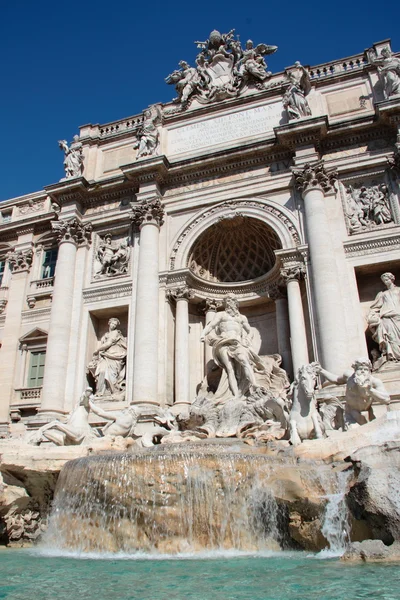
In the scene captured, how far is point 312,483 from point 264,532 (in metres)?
1.08

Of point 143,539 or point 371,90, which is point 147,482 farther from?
point 371,90

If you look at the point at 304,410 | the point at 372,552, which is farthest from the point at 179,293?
the point at 372,552

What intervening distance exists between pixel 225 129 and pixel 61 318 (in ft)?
31.9

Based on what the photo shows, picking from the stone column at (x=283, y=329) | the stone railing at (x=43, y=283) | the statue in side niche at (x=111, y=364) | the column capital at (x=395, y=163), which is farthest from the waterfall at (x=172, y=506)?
the stone railing at (x=43, y=283)

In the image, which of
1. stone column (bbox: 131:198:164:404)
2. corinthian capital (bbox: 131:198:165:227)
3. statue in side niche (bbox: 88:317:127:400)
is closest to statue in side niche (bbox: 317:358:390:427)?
stone column (bbox: 131:198:164:404)

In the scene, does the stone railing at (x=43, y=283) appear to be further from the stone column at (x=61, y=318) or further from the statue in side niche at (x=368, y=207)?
the statue in side niche at (x=368, y=207)

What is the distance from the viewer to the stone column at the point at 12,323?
1892cm

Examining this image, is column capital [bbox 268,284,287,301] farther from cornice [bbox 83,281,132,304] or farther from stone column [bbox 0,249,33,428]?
stone column [bbox 0,249,33,428]

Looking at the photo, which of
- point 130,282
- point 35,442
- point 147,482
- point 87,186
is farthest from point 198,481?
point 87,186

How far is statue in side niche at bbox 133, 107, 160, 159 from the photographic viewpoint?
19.6 meters

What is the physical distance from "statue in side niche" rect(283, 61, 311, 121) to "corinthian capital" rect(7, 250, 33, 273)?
12143 millimetres

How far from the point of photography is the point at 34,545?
9.95 meters

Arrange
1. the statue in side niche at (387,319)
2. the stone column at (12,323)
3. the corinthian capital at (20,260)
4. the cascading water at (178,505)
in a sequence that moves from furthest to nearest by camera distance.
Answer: the corinthian capital at (20,260) < the stone column at (12,323) < the statue in side niche at (387,319) < the cascading water at (178,505)

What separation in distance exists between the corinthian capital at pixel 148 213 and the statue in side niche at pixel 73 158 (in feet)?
11.1
